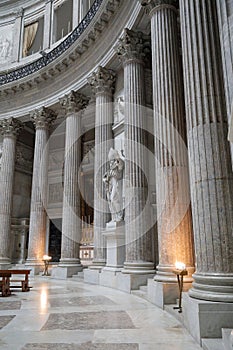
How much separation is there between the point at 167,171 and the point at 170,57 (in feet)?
9.75

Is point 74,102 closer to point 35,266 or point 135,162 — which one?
point 135,162

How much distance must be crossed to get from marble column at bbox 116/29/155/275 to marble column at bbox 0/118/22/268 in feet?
31.8

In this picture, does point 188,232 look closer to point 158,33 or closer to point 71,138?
point 158,33

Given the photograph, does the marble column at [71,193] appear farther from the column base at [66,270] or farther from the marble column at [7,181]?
the marble column at [7,181]

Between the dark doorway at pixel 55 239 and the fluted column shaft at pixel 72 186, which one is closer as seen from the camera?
the fluted column shaft at pixel 72 186

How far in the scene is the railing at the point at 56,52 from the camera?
1404 centimetres

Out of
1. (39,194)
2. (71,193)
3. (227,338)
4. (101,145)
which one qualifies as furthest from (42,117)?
(227,338)

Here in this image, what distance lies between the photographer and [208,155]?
16.1 ft

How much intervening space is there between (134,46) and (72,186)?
6.77 meters

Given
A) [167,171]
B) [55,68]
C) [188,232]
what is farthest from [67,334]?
[55,68]

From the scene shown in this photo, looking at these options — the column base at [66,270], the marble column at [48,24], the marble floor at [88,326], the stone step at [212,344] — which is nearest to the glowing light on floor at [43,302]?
the marble floor at [88,326]

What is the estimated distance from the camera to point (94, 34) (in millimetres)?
13703

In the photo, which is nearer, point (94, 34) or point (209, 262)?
point (209, 262)

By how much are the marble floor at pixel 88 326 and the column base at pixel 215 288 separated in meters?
0.62
